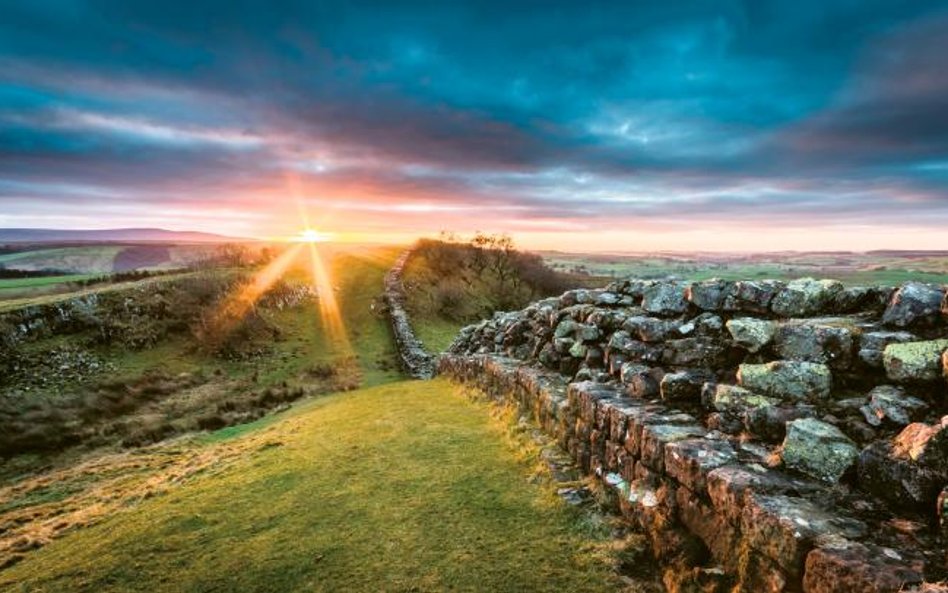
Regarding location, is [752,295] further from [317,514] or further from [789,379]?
[317,514]

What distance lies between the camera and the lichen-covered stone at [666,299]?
24.8ft

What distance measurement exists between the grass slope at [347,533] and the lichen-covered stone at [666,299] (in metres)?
3.31

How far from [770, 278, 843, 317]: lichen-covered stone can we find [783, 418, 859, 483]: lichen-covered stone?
2.06 meters

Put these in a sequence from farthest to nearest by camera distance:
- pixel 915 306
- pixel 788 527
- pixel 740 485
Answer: pixel 915 306
pixel 740 485
pixel 788 527

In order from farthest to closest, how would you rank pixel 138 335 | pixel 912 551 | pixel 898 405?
1. pixel 138 335
2. pixel 898 405
3. pixel 912 551

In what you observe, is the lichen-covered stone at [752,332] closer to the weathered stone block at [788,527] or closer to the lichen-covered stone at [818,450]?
the lichen-covered stone at [818,450]

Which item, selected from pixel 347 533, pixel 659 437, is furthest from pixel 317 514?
pixel 659 437

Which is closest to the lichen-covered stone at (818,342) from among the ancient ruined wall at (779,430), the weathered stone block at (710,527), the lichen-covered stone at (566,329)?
the ancient ruined wall at (779,430)

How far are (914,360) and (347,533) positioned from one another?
6.25 m

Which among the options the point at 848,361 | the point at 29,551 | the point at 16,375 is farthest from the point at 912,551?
the point at 16,375

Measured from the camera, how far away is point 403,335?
1236 inches

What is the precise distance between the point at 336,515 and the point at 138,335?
2443cm

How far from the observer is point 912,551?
3.23 m

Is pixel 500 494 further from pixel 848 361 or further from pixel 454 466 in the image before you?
pixel 848 361
